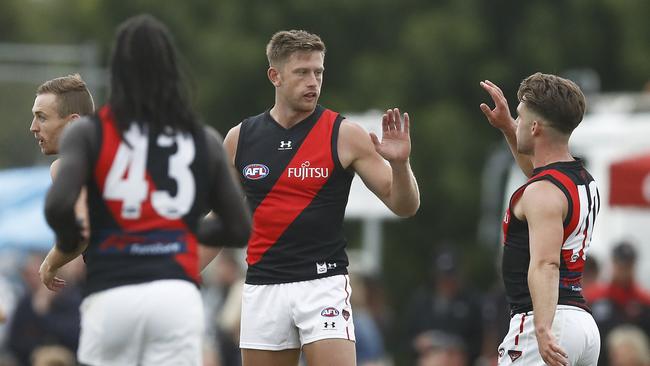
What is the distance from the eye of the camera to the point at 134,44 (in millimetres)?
6766

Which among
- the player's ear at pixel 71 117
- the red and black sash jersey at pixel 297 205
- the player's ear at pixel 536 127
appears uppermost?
the player's ear at pixel 71 117

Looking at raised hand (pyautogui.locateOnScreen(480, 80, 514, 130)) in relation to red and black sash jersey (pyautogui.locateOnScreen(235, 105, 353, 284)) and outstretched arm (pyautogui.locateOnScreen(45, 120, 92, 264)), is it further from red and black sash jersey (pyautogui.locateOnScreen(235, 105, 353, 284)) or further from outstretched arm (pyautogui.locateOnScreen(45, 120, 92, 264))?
outstretched arm (pyautogui.locateOnScreen(45, 120, 92, 264))

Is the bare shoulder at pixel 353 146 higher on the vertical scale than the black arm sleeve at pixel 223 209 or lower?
higher

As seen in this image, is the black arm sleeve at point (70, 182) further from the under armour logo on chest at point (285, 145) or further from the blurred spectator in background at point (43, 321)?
the blurred spectator in background at point (43, 321)

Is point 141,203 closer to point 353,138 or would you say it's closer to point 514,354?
point 353,138

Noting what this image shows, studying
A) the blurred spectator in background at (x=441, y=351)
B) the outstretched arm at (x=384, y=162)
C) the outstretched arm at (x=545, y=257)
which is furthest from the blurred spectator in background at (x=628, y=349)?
the outstretched arm at (x=545, y=257)

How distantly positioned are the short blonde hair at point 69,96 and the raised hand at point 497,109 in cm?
230

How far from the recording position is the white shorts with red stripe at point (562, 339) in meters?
7.85

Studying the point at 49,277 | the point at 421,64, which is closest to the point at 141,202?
the point at 49,277

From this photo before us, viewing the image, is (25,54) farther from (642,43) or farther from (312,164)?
(312,164)

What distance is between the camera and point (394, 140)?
8461 mm

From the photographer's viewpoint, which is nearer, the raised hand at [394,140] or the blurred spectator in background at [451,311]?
the raised hand at [394,140]

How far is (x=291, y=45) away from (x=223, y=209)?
7.15ft

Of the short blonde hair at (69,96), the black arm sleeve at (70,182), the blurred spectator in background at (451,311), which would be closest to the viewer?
the black arm sleeve at (70,182)
